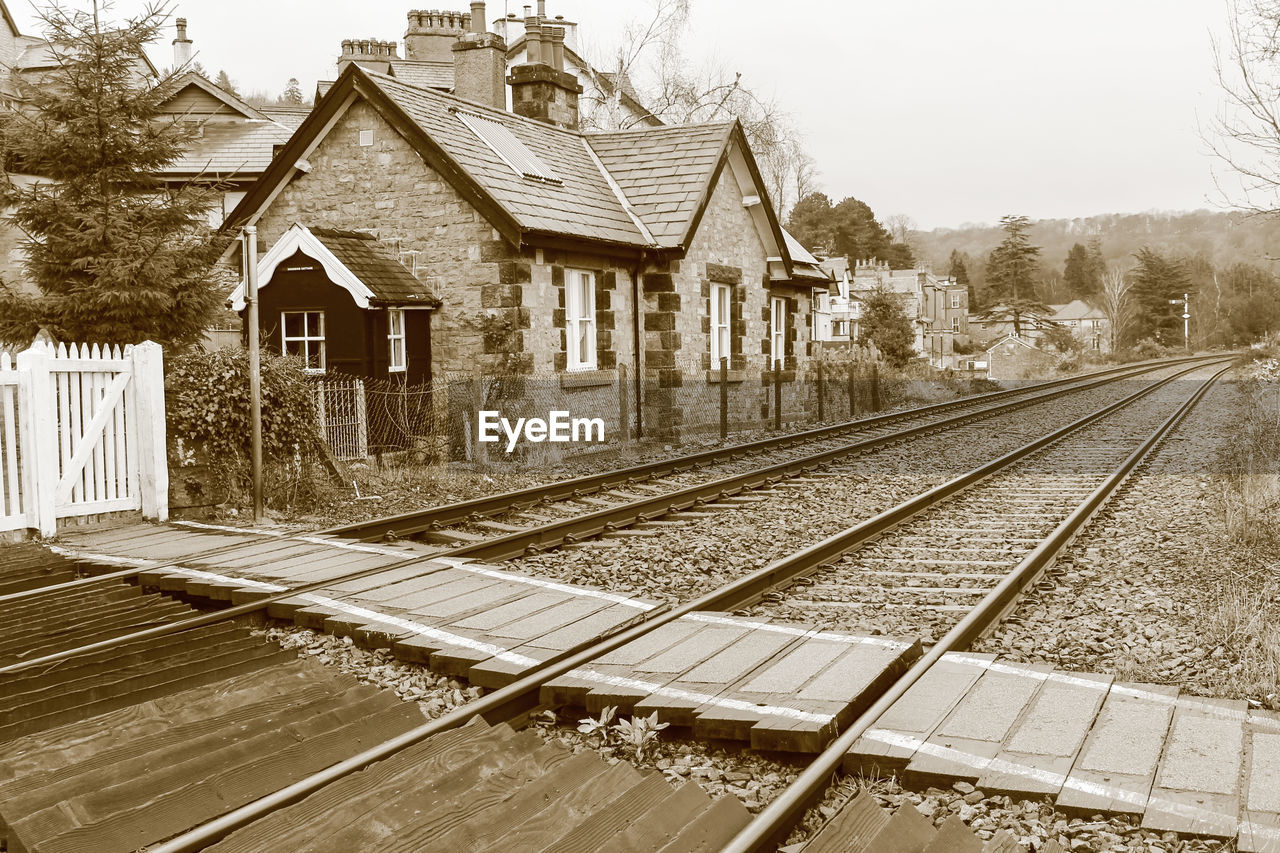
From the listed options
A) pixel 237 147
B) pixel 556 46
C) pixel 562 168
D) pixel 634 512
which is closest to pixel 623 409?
pixel 562 168

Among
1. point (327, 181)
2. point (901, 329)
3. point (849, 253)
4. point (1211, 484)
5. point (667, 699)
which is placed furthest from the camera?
point (849, 253)

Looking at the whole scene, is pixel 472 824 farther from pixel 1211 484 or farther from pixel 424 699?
pixel 1211 484

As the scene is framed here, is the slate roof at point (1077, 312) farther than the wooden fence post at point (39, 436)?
Yes

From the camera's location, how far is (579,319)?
2025 centimetres

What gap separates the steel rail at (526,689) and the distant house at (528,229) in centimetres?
956

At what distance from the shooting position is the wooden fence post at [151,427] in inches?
425

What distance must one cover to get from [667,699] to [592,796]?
1.08 meters

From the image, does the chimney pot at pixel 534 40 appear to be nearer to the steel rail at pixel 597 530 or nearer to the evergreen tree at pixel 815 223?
the steel rail at pixel 597 530

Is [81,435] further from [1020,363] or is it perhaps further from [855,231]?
[855,231]

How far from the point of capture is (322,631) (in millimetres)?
6859

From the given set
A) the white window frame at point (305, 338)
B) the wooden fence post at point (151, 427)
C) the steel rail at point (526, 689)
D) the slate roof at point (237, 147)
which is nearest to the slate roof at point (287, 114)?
the slate roof at point (237, 147)

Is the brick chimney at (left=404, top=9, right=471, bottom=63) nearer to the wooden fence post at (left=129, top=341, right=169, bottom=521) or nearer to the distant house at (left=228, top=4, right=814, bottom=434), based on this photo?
the distant house at (left=228, top=4, right=814, bottom=434)

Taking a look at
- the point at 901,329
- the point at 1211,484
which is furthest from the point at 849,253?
the point at 1211,484

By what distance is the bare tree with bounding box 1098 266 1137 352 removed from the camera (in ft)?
299
